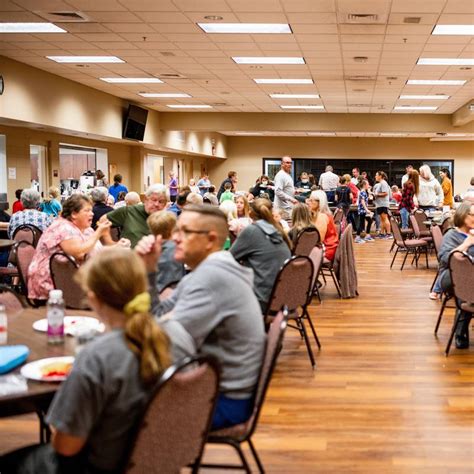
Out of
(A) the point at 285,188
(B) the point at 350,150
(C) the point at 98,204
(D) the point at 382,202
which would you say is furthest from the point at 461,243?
(B) the point at 350,150

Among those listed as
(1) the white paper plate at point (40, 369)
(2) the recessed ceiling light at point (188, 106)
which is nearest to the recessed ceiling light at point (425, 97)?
(2) the recessed ceiling light at point (188, 106)

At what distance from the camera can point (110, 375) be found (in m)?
1.95

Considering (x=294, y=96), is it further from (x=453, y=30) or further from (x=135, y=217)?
(x=135, y=217)

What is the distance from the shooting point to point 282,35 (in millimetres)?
8867

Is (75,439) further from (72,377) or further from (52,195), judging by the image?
(52,195)

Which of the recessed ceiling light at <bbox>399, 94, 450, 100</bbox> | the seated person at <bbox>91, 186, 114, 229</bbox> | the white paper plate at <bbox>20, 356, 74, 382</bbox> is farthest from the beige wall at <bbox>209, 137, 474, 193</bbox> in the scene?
the white paper plate at <bbox>20, 356, 74, 382</bbox>

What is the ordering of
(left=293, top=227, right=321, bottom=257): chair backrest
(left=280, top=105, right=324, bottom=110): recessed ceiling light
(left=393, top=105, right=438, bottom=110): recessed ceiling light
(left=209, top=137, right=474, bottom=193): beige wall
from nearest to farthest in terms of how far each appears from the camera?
(left=293, top=227, right=321, bottom=257): chair backrest, (left=393, top=105, right=438, bottom=110): recessed ceiling light, (left=280, top=105, right=324, bottom=110): recessed ceiling light, (left=209, top=137, right=474, bottom=193): beige wall

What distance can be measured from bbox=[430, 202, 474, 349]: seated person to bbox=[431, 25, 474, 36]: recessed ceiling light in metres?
3.06

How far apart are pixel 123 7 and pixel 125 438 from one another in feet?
20.6

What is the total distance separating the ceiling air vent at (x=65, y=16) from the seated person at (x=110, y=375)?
635 cm

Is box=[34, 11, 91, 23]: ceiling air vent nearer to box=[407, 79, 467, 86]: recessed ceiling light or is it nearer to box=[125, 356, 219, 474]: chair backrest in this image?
box=[125, 356, 219, 474]: chair backrest

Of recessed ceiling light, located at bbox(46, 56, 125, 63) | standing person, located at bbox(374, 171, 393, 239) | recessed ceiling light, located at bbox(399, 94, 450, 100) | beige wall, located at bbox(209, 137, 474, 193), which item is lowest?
standing person, located at bbox(374, 171, 393, 239)

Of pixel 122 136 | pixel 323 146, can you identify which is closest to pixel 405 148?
pixel 323 146

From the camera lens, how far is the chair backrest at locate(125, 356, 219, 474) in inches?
79.7
